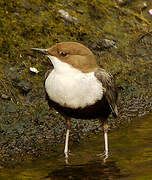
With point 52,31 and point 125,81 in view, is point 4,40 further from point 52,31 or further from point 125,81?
point 125,81

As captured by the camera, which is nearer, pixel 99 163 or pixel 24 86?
pixel 99 163

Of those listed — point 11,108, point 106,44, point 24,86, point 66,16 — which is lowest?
point 11,108

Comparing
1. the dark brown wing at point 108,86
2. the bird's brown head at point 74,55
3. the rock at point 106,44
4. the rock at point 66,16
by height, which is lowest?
the dark brown wing at point 108,86

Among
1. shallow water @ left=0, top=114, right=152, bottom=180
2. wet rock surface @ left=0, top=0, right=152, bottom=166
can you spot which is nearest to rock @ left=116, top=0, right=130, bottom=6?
wet rock surface @ left=0, top=0, right=152, bottom=166

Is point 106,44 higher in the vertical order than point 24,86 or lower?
higher

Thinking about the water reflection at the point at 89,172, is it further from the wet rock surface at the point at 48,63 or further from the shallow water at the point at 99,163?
the wet rock surface at the point at 48,63

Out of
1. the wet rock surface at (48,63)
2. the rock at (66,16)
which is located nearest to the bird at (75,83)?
the wet rock surface at (48,63)

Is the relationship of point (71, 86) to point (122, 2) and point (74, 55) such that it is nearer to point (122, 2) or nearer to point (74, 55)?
point (74, 55)

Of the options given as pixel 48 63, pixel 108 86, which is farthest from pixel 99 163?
pixel 48 63
